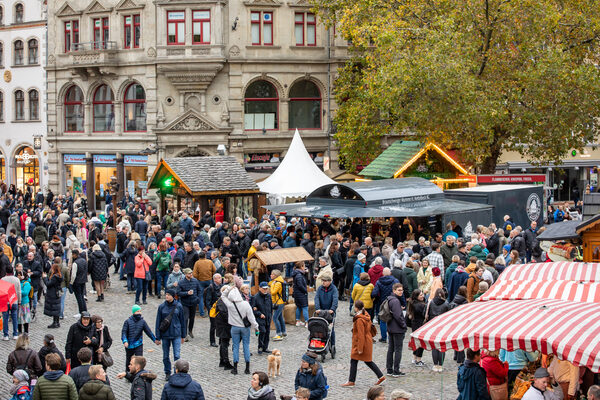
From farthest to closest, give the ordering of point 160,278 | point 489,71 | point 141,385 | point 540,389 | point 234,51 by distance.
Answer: point 234,51, point 489,71, point 160,278, point 141,385, point 540,389

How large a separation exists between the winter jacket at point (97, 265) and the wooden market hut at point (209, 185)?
775 centimetres

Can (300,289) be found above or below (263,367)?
above

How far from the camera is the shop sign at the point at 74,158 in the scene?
45.1 meters

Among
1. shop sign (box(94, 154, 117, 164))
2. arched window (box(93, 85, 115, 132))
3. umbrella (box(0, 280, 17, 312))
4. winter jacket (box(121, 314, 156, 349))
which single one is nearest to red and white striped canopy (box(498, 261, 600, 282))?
winter jacket (box(121, 314, 156, 349))

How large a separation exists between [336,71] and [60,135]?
15.0m

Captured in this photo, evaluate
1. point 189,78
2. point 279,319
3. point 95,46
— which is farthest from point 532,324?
point 95,46

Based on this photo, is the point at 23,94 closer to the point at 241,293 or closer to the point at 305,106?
the point at 305,106

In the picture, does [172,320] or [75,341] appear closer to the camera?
[75,341]

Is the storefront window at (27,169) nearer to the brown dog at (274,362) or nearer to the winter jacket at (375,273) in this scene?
the winter jacket at (375,273)

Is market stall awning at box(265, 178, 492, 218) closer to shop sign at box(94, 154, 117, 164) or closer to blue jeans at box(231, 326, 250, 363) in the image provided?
blue jeans at box(231, 326, 250, 363)

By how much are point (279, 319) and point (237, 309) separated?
2.54 m

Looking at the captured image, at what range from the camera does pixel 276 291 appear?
698 inches

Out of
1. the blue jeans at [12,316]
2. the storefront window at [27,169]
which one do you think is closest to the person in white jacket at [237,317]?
the blue jeans at [12,316]

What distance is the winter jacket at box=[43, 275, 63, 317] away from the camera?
1873 centimetres
